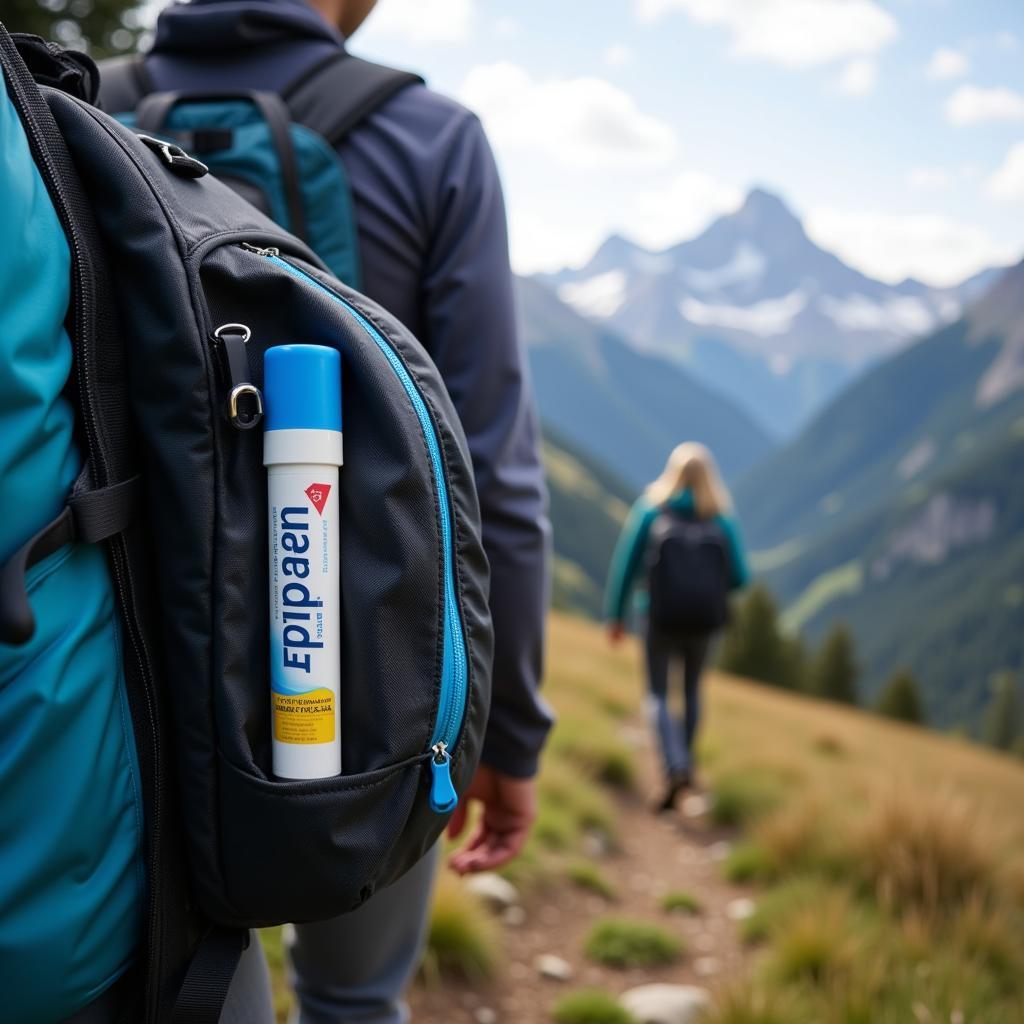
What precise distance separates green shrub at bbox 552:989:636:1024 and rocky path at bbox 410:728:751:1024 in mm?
75

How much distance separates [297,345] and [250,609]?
1.03ft

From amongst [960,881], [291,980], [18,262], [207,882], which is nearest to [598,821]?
[960,881]

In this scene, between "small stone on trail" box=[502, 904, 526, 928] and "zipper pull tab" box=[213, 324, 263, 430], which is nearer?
"zipper pull tab" box=[213, 324, 263, 430]

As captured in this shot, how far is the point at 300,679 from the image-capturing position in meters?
1.08

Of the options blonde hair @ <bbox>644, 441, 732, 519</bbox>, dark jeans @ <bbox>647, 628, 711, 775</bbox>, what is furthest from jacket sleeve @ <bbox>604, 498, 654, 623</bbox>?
dark jeans @ <bbox>647, 628, 711, 775</bbox>

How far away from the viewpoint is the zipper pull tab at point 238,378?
1050mm

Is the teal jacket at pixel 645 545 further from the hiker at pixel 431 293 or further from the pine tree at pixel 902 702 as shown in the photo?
the pine tree at pixel 902 702

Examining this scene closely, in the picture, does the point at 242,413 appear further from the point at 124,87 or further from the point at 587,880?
the point at 587,880

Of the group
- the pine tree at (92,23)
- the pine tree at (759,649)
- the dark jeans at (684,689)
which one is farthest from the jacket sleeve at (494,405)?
the pine tree at (759,649)

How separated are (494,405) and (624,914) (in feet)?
12.9

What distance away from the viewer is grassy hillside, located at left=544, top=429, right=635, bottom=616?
374 feet

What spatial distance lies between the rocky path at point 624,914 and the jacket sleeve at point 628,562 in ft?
4.67

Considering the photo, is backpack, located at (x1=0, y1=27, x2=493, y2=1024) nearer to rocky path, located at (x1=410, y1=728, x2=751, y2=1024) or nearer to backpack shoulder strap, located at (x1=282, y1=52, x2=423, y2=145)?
backpack shoulder strap, located at (x1=282, y1=52, x2=423, y2=145)

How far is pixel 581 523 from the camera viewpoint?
12950 centimetres
